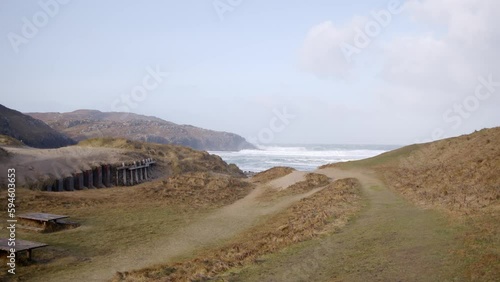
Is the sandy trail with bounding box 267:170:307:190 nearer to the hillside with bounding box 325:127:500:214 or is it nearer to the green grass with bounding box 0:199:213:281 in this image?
the hillside with bounding box 325:127:500:214

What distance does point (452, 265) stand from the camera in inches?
296

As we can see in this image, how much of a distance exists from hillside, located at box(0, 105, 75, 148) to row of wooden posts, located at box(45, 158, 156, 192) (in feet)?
107

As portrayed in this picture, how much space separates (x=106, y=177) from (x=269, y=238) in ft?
61.7

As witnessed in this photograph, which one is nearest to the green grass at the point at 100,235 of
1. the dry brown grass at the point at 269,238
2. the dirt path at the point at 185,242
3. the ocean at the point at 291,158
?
the dirt path at the point at 185,242

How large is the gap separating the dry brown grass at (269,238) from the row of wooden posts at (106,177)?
43.6ft

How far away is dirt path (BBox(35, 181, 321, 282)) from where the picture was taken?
9.68 meters

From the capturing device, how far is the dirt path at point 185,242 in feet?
31.8

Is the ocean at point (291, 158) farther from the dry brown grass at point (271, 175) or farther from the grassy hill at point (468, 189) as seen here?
→ the grassy hill at point (468, 189)

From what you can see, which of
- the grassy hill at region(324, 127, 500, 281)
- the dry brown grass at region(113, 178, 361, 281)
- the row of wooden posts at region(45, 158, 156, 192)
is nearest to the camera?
the grassy hill at region(324, 127, 500, 281)

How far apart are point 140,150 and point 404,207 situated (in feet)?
93.8

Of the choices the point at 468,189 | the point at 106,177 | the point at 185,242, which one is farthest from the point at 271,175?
the point at 185,242

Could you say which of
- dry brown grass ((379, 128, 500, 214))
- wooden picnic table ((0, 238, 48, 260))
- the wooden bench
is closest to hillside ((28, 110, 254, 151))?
dry brown grass ((379, 128, 500, 214))

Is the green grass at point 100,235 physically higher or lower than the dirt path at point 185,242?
higher

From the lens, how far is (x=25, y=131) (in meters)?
→ 61.7
